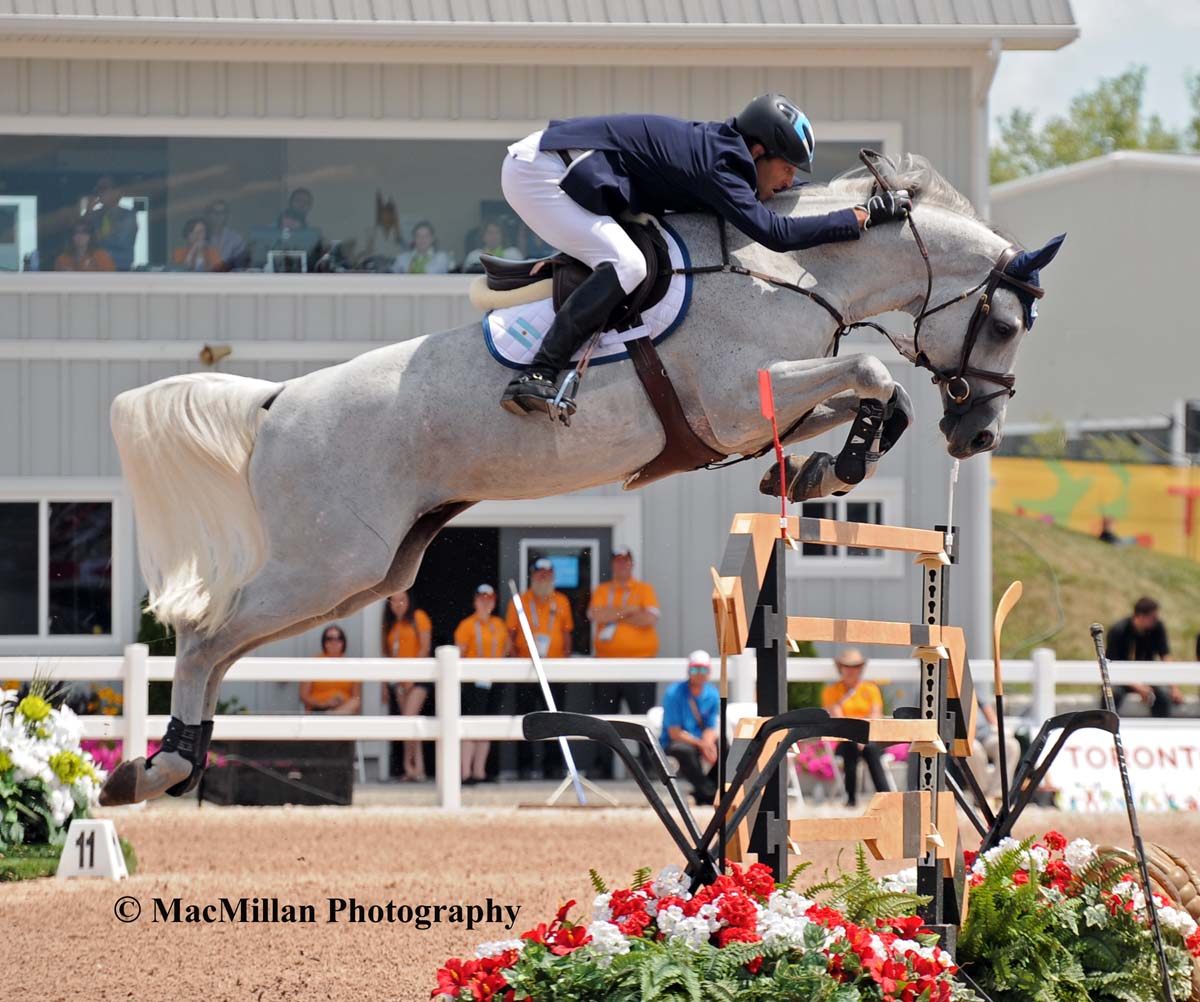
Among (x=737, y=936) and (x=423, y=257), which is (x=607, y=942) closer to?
(x=737, y=936)

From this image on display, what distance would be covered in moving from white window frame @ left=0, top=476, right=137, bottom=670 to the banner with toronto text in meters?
7.11

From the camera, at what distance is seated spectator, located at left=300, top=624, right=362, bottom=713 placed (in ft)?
39.3

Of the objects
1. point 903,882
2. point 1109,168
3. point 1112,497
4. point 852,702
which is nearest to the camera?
point 903,882

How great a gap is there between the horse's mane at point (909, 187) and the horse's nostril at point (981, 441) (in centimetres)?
75

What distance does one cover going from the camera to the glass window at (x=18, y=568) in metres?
12.9

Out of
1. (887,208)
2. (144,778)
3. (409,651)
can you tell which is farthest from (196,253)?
(887,208)

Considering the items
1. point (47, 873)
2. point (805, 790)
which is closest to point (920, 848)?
point (47, 873)

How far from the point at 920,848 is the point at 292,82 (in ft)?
33.3

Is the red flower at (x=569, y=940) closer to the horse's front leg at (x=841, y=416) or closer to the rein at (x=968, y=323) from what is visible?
the horse's front leg at (x=841, y=416)

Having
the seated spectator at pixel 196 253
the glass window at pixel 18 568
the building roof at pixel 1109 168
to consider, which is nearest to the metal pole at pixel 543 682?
the seated spectator at pixel 196 253

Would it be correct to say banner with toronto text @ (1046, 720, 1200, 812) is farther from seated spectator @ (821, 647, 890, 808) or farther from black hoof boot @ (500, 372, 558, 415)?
black hoof boot @ (500, 372, 558, 415)

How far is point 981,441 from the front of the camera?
5250 mm

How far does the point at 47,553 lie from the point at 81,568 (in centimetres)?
29

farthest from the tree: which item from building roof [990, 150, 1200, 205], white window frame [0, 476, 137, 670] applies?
white window frame [0, 476, 137, 670]
